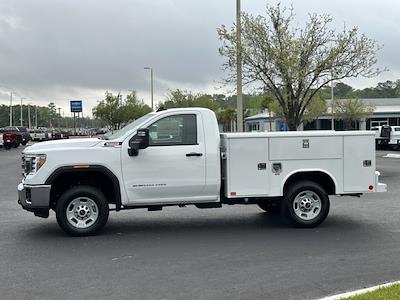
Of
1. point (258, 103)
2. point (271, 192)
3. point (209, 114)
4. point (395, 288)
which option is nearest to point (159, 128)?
point (209, 114)

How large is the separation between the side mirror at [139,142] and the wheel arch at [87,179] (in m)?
0.49

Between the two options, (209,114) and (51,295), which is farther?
(209,114)

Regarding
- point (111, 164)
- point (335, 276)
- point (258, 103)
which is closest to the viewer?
point (335, 276)

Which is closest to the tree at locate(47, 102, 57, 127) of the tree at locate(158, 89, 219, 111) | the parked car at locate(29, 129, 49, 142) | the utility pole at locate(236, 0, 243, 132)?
the parked car at locate(29, 129, 49, 142)

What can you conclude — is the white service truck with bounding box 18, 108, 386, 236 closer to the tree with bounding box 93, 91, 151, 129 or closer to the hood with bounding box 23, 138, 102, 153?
the hood with bounding box 23, 138, 102, 153

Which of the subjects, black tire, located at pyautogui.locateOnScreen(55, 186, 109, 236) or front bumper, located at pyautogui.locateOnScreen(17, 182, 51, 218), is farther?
black tire, located at pyautogui.locateOnScreen(55, 186, 109, 236)

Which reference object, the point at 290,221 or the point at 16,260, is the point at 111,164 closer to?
the point at 16,260

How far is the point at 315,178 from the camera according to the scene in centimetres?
951

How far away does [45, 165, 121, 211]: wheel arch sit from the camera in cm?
858

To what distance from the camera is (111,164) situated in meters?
8.68

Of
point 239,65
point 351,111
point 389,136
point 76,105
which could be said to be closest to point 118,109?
point 76,105

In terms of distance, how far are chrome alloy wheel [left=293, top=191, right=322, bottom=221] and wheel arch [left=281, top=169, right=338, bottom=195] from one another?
0.27 meters

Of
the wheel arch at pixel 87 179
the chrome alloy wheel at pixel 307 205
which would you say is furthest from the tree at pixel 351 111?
the wheel arch at pixel 87 179

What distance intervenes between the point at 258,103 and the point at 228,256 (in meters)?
70.0
